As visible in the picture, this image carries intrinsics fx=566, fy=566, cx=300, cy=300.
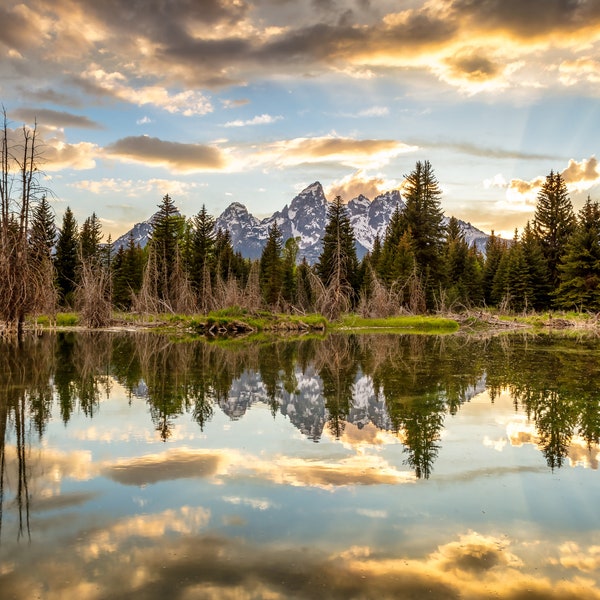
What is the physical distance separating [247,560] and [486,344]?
2470cm

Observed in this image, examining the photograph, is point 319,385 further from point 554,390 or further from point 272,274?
point 272,274

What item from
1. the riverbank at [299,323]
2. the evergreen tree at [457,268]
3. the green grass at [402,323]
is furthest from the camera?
the evergreen tree at [457,268]

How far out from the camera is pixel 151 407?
1074 cm

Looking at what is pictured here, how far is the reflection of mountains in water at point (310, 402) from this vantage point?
31.6 feet

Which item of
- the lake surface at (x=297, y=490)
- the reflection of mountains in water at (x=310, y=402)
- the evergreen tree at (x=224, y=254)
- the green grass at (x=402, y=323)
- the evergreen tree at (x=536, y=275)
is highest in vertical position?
the evergreen tree at (x=224, y=254)

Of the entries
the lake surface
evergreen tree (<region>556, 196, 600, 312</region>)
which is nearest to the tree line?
evergreen tree (<region>556, 196, 600, 312</region>)

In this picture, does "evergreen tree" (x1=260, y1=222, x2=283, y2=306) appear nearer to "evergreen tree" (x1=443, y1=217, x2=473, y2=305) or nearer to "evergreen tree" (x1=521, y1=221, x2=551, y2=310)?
"evergreen tree" (x1=443, y1=217, x2=473, y2=305)

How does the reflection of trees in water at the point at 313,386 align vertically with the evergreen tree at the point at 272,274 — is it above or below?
below

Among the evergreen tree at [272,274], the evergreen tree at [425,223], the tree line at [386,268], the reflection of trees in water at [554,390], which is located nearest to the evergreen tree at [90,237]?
the tree line at [386,268]

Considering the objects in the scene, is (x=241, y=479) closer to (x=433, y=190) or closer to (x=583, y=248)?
(x=583, y=248)

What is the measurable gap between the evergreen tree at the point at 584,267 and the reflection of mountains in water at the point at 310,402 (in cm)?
4502

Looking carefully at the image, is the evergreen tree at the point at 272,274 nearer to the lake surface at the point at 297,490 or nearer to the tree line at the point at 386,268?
the tree line at the point at 386,268

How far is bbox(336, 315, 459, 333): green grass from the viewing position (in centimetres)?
4247

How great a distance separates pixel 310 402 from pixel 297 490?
5431mm
